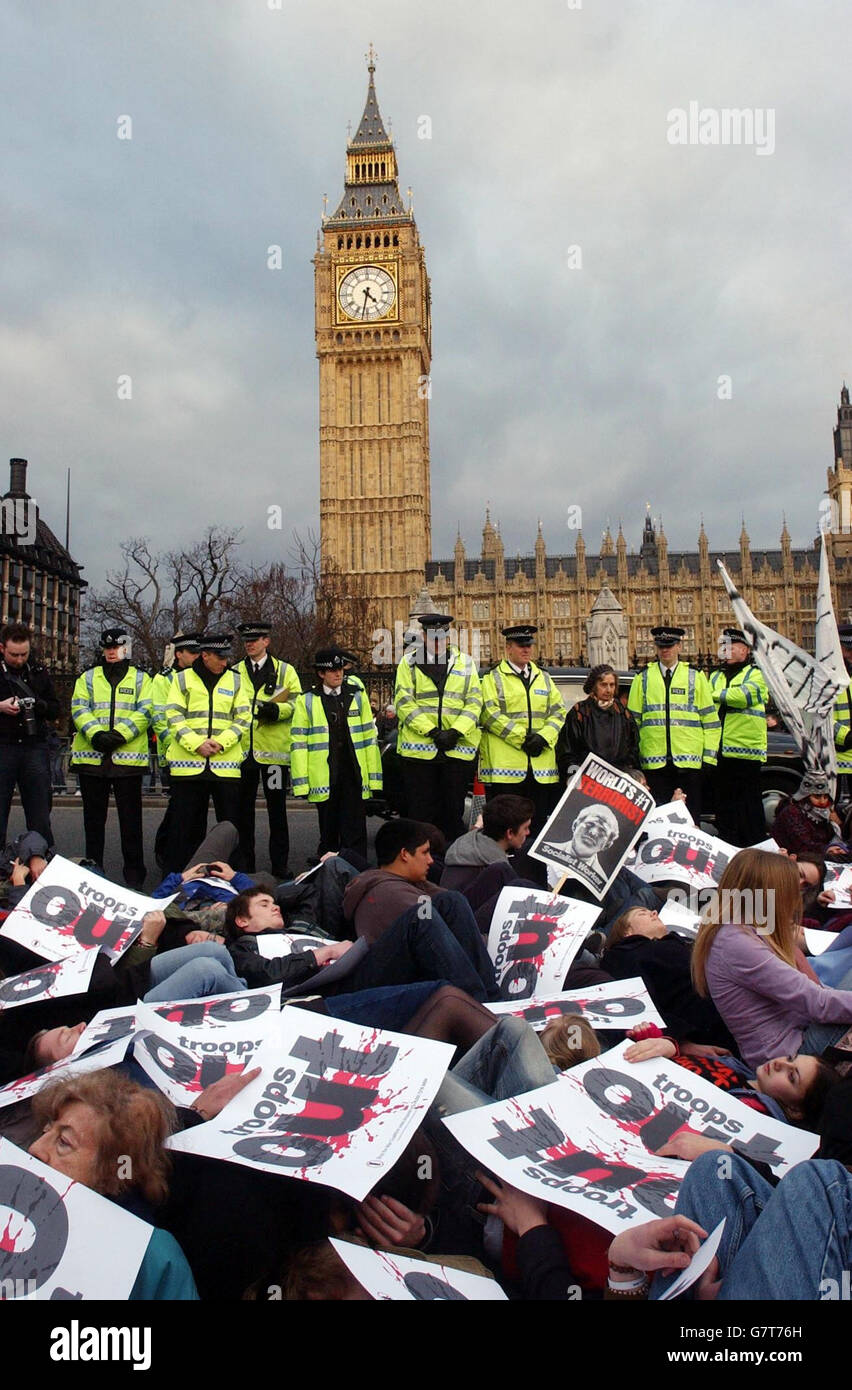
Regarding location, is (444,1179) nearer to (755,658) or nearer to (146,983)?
(146,983)

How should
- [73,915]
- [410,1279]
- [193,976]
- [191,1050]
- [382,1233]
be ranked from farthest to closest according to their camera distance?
[73,915] → [193,976] → [191,1050] → [382,1233] → [410,1279]

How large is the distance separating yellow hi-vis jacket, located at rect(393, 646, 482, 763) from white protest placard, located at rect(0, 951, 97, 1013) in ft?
11.6

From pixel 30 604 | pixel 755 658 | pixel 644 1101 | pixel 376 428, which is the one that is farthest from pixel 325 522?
pixel 644 1101

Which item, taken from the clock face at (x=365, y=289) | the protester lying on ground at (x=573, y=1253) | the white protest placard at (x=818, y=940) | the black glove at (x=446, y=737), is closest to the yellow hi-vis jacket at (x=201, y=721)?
the black glove at (x=446, y=737)

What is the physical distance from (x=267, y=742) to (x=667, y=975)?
4605 mm

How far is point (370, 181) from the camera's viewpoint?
244 feet

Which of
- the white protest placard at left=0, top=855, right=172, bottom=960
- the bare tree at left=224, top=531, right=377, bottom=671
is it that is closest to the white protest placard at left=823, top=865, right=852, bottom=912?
the white protest placard at left=0, top=855, right=172, bottom=960

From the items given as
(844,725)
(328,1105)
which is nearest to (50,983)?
(328,1105)

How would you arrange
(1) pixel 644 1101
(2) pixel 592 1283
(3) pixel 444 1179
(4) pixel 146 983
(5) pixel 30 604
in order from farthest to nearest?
(5) pixel 30 604
(4) pixel 146 983
(1) pixel 644 1101
(3) pixel 444 1179
(2) pixel 592 1283

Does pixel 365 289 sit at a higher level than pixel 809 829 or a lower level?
higher

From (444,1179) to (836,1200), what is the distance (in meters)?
Answer: 1.05

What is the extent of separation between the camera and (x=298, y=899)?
5438mm

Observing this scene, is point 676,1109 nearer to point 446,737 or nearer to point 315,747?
point 446,737
